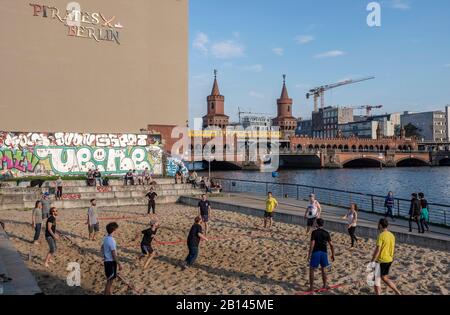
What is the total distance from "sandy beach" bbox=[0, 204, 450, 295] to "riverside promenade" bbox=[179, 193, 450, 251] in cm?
59

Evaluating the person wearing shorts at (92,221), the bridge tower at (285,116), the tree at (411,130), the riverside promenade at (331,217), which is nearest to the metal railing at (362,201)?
the riverside promenade at (331,217)

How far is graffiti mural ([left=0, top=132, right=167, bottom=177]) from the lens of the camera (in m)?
32.8

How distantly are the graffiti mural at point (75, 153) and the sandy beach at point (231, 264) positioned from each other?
1514 cm

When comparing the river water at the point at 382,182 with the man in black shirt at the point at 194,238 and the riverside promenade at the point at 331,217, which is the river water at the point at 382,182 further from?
the man in black shirt at the point at 194,238

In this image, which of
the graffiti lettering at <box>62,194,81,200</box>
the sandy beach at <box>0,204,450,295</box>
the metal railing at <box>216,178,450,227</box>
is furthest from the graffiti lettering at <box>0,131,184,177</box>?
the sandy beach at <box>0,204,450,295</box>

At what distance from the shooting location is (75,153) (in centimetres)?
3506

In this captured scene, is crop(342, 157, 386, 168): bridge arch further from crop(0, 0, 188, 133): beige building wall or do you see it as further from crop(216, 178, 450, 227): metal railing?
crop(0, 0, 188, 133): beige building wall

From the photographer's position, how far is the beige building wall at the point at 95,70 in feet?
130

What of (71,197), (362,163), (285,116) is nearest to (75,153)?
(71,197)
